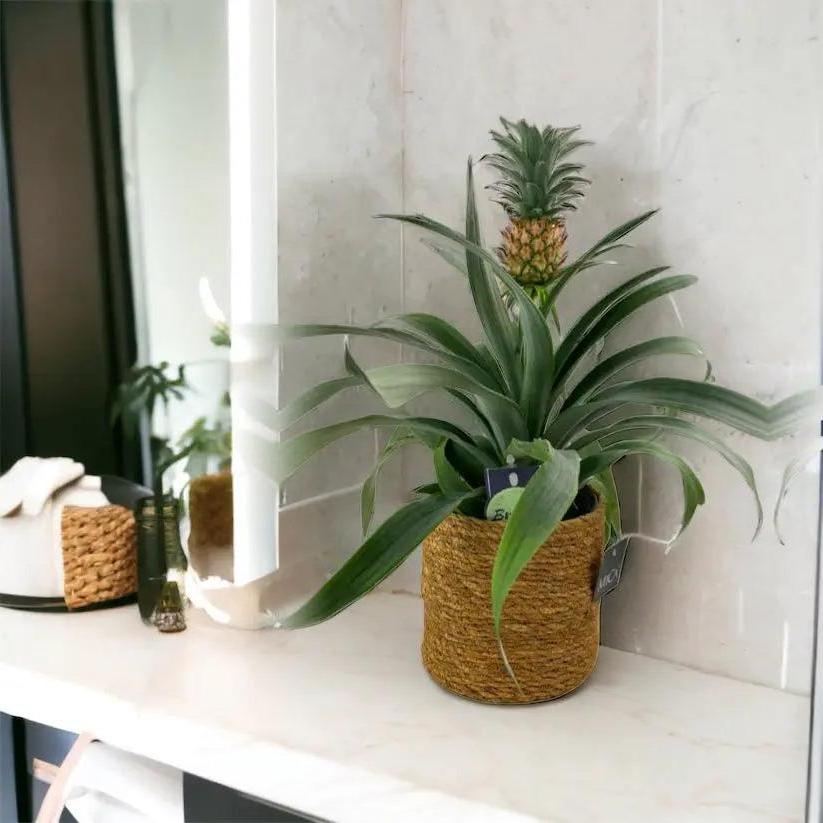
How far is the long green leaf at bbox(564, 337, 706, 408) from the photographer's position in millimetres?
957

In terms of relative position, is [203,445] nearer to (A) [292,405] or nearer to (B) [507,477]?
(A) [292,405]

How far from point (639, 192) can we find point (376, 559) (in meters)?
0.52

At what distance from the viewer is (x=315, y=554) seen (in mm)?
1257

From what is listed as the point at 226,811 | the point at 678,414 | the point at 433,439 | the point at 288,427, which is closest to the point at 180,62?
the point at 288,427

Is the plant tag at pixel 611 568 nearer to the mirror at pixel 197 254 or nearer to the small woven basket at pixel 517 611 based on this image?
the small woven basket at pixel 517 611

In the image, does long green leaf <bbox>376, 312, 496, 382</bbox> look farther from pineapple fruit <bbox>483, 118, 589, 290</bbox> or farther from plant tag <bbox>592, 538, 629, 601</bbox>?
plant tag <bbox>592, 538, 629, 601</bbox>

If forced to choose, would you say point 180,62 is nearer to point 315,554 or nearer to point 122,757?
point 315,554

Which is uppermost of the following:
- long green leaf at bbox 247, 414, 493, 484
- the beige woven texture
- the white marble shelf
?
long green leaf at bbox 247, 414, 493, 484

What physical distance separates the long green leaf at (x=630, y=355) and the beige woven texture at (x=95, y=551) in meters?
0.61

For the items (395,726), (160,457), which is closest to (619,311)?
(395,726)

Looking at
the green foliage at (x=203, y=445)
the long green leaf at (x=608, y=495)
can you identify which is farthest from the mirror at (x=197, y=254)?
the long green leaf at (x=608, y=495)

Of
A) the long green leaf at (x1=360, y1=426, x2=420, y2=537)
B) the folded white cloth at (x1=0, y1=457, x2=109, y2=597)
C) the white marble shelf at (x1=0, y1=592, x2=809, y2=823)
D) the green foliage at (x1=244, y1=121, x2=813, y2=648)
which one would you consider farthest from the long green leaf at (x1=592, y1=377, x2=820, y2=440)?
the folded white cloth at (x1=0, y1=457, x2=109, y2=597)

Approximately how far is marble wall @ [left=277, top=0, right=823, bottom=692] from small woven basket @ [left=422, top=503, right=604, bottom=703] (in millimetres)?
171

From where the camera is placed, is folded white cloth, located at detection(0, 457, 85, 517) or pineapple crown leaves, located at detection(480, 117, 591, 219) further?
folded white cloth, located at detection(0, 457, 85, 517)
